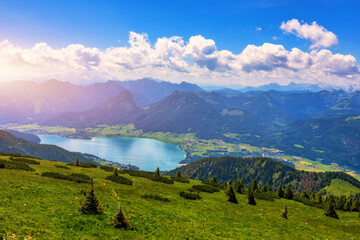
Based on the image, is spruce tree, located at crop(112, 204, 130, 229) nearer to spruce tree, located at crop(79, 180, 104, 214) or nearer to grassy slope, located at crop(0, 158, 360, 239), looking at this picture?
grassy slope, located at crop(0, 158, 360, 239)

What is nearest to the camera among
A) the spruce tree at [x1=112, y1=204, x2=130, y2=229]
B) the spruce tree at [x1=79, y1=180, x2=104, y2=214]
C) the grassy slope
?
the grassy slope

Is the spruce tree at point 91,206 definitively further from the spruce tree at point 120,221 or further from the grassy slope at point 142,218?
the spruce tree at point 120,221

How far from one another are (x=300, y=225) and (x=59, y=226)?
41323 mm

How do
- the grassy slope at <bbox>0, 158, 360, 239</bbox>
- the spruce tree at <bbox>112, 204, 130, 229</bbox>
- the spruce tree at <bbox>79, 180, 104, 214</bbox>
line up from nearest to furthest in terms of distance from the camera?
the grassy slope at <bbox>0, 158, 360, 239</bbox>, the spruce tree at <bbox>112, 204, 130, 229</bbox>, the spruce tree at <bbox>79, 180, 104, 214</bbox>

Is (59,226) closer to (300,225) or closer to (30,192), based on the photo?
(30,192)

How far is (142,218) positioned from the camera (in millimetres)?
29641

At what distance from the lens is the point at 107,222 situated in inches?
1017

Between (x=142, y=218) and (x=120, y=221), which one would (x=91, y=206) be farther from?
(x=142, y=218)

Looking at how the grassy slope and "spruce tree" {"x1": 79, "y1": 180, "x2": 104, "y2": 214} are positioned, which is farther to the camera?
"spruce tree" {"x1": 79, "y1": 180, "x2": 104, "y2": 214}

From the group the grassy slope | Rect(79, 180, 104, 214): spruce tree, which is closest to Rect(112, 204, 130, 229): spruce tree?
the grassy slope

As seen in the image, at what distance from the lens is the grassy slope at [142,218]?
22.6 meters

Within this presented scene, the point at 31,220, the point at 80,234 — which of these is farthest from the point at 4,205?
the point at 80,234

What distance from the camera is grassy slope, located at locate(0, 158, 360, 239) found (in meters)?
22.6

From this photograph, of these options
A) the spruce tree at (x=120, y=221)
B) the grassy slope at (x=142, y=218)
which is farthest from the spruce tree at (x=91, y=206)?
the spruce tree at (x=120, y=221)
